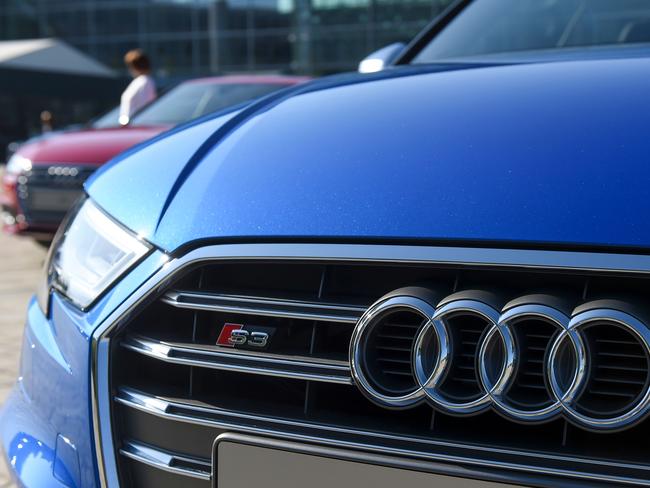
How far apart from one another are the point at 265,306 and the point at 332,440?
0.23m

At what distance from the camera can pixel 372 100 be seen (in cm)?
175

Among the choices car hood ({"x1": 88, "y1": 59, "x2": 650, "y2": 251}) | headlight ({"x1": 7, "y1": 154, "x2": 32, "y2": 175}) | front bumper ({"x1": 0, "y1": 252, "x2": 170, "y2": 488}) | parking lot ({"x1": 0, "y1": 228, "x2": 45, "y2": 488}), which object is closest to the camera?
car hood ({"x1": 88, "y1": 59, "x2": 650, "y2": 251})

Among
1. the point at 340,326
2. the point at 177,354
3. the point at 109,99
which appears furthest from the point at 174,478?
the point at 109,99

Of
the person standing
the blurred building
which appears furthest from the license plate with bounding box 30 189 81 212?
the blurred building

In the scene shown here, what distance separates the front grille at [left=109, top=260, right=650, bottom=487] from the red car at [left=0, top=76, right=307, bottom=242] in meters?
4.06

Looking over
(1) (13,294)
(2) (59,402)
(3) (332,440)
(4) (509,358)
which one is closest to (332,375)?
(3) (332,440)

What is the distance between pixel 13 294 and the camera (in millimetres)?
5203

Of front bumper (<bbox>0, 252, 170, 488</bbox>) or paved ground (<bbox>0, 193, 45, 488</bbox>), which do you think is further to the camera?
paved ground (<bbox>0, 193, 45, 488</bbox>)

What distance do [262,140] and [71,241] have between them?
1.44ft

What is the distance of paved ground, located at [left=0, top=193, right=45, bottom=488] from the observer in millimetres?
3530

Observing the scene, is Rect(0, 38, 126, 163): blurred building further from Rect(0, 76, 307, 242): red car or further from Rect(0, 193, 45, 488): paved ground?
Rect(0, 76, 307, 242): red car

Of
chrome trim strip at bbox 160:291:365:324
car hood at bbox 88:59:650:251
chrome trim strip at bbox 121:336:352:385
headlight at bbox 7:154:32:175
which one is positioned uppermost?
car hood at bbox 88:59:650:251

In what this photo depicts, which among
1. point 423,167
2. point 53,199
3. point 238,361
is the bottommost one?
point 53,199

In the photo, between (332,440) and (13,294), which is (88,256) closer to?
(332,440)
